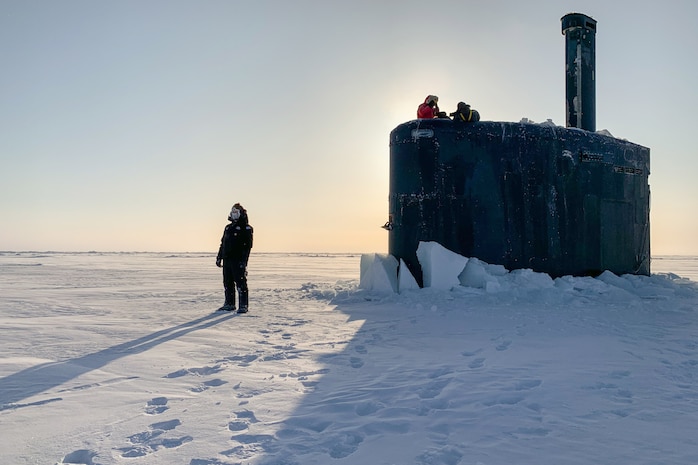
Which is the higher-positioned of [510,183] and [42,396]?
[510,183]

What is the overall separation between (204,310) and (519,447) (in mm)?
6072

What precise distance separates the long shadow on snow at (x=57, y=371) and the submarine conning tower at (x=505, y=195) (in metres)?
4.84

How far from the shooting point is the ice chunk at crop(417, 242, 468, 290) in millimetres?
8102

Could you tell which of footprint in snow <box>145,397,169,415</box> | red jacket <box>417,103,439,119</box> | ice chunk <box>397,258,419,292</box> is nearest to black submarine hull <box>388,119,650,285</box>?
ice chunk <box>397,258,419,292</box>

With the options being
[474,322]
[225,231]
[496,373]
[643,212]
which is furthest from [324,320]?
[643,212]

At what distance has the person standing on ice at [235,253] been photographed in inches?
303

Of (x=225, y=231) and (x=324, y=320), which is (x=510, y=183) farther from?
(x=225, y=231)

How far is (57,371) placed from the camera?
381 centimetres

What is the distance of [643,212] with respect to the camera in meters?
9.91

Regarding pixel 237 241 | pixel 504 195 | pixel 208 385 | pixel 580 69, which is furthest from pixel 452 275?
pixel 580 69

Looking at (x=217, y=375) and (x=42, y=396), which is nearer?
(x=42, y=396)

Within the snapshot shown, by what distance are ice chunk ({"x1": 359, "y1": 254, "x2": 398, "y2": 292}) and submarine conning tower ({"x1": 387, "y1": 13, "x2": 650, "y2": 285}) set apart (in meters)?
0.27

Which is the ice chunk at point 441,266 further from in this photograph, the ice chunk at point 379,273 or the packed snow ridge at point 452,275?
the ice chunk at point 379,273

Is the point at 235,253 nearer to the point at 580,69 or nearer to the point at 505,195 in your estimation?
the point at 505,195
